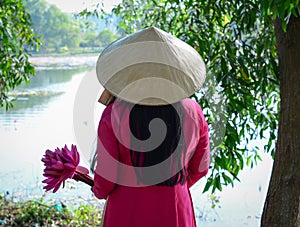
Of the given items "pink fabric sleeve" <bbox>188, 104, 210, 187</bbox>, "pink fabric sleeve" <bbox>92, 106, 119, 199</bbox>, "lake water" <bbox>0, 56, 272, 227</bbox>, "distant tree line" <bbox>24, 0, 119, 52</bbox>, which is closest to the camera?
"pink fabric sleeve" <bbox>92, 106, 119, 199</bbox>

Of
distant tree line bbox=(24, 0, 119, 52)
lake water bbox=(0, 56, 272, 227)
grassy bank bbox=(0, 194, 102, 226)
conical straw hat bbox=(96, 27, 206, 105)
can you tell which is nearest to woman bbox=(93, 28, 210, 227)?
conical straw hat bbox=(96, 27, 206, 105)

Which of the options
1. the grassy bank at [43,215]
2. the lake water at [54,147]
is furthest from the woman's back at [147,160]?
the grassy bank at [43,215]

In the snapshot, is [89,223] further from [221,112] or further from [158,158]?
[158,158]

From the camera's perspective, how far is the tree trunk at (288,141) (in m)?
2.42

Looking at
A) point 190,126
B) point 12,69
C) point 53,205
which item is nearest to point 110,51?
point 190,126

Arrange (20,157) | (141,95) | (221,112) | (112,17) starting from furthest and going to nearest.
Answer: (20,157) → (112,17) → (221,112) → (141,95)

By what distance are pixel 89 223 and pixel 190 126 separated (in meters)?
2.48

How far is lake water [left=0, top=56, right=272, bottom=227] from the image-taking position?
169 inches

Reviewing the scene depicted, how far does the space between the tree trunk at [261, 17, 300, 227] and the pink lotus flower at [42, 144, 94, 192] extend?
1.16 m

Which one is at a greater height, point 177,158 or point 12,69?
point 12,69

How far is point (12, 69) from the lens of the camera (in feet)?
12.0

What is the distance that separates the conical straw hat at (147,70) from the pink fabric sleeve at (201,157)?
0.41 ft

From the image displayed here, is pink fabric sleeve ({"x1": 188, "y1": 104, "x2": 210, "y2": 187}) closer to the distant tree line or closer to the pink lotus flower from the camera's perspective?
the pink lotus flower

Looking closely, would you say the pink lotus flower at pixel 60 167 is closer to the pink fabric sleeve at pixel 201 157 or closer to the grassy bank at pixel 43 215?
the pink fabric sleeve at pixel 201 157
